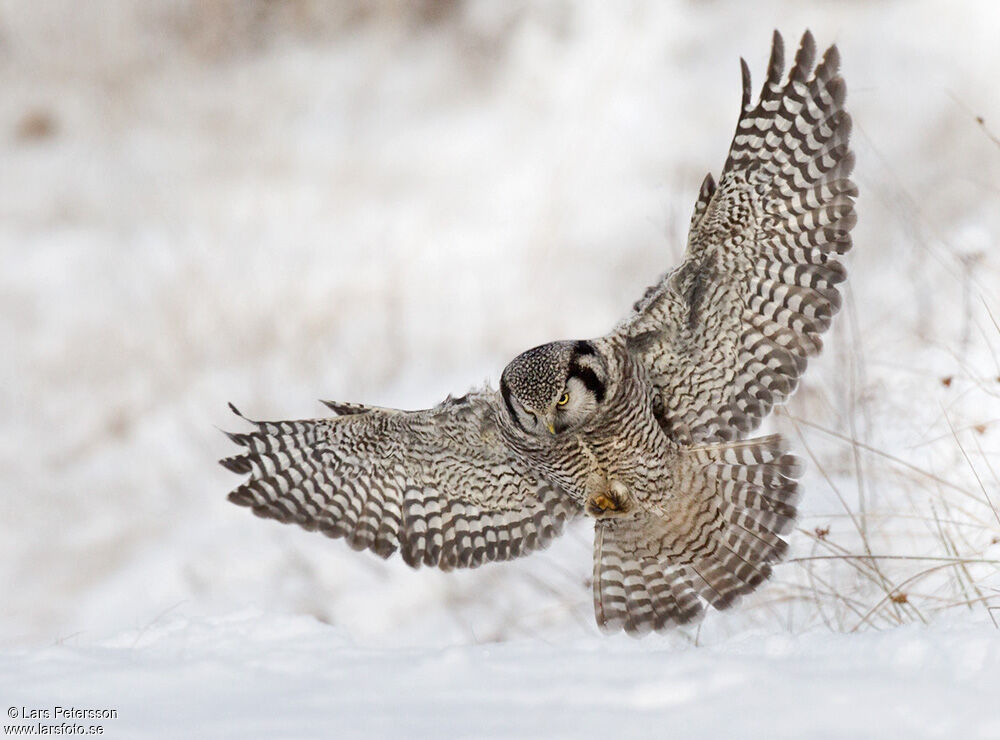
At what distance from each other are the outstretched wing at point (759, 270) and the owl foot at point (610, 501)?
1.00 ft

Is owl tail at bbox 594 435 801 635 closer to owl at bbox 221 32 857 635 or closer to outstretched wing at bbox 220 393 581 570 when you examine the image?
owl at bbox 221 32 857 635

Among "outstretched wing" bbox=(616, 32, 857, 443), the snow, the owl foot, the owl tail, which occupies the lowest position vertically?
the snow

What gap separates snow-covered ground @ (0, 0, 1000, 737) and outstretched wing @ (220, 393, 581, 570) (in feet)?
1.36

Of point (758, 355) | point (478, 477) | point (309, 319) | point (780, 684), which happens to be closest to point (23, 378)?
point (309, 319)

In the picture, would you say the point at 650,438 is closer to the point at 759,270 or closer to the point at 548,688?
the point at 759,270

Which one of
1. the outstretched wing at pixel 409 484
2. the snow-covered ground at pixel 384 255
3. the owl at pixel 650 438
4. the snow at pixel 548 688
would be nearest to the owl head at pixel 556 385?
the owl at pixel 650 438

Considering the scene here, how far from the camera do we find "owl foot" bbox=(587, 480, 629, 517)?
3621 mm

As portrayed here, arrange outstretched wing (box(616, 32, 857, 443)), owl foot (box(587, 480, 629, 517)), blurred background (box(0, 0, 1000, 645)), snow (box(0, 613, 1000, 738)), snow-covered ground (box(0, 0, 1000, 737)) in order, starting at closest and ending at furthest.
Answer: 1. snow (box(0, 613, 1000, 738))
2. outstretched wing (box(616, 32, 857, 443))
3. owl foot (box(587, 480, 629, 517))
4. snow-covered ground (box(0, 0, 1000, 737))
5. blurred background (box(0, 0, 1000, 645))

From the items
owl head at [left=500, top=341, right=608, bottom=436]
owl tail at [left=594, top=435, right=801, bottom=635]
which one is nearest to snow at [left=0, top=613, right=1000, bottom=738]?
owl tail at [left=594, top=435, right=801, bottom=635]

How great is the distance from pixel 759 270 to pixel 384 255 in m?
5.26

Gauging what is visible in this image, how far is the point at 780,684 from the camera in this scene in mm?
2213

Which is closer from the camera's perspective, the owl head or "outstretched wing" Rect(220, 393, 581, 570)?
the owl head

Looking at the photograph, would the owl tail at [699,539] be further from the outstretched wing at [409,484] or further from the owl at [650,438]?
the outstretched wing at [409,484]

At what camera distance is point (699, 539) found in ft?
12.3
